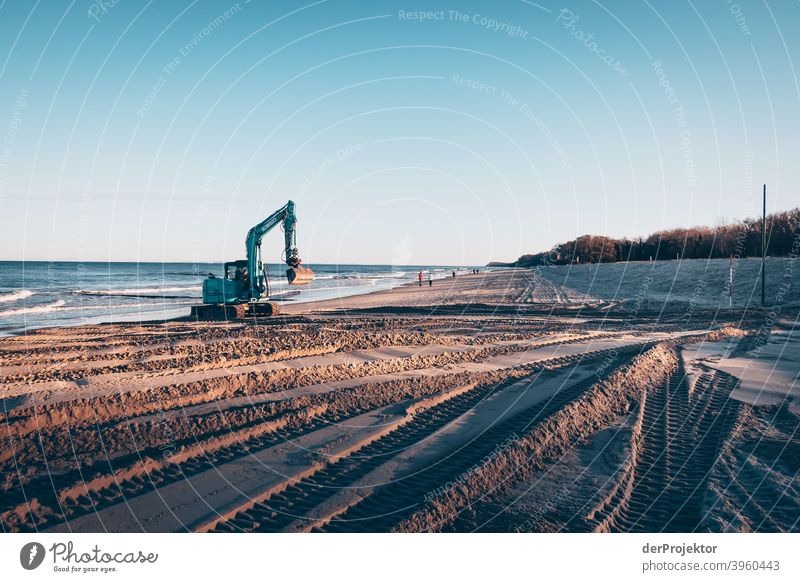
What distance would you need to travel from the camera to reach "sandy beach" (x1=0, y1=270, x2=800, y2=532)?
205 inches

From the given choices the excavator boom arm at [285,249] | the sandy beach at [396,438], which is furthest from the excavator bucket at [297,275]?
the sandy beach at [396,438]

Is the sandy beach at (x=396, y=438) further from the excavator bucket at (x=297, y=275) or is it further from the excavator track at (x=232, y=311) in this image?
the excavator track at (x=232, y=311)

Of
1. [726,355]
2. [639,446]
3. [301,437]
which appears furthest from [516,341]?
[301,437]

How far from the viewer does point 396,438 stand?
7.32m

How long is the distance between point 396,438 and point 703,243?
5202 cm

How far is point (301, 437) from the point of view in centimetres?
730

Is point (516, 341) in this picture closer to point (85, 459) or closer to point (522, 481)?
point (522, 481)

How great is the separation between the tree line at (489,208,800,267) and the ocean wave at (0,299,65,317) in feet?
159

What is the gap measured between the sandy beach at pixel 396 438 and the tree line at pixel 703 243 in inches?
1311

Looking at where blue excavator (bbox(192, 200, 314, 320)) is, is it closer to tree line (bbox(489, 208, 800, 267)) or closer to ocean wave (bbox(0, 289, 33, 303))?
ocean wave (bbox(0, 289, 33, 303))

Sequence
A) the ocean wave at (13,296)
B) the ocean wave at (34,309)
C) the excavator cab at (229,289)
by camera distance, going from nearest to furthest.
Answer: the excavator cab at (229,289) → the ocean wave at (34,309) → the ocean wave at (13,296)

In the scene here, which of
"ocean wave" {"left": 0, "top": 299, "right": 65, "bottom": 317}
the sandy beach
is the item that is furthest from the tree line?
"ocean wave" {"left": 0, "top": 299, "right": 65, "bottom": 317}

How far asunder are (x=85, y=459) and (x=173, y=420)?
5.12ft

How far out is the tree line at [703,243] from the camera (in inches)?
1613
